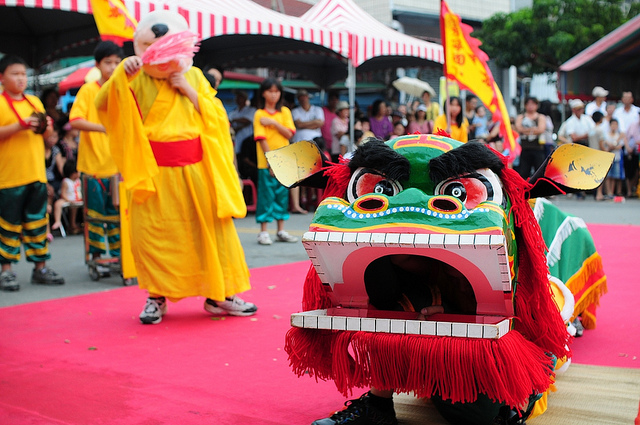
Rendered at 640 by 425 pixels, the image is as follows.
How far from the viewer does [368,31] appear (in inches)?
388

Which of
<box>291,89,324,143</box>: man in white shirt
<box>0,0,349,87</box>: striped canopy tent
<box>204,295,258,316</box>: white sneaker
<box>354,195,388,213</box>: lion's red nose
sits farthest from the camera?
<box>291,89,324,143</box>: man in white shirt

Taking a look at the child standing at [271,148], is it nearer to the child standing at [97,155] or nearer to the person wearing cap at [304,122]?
the child standing at [97,155]

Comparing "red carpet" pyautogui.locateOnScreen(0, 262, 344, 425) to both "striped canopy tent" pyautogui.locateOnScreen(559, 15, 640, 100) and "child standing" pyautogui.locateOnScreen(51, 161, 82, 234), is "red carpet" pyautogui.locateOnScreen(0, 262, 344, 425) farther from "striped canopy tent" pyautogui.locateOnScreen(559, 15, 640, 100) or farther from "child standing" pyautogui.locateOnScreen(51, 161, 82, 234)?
"striped canopy tent" pyautogui.locateOnScreen(559, 15, 640, 100)

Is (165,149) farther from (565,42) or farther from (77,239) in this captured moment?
(565,42)

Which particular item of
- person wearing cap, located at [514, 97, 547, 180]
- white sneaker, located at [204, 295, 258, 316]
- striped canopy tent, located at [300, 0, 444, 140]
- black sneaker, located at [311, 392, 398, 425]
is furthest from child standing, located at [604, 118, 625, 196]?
black sneaker, located at [311, 392, 398, 425]

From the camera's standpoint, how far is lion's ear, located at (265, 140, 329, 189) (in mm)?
2318

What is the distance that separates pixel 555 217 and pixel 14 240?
3670mm

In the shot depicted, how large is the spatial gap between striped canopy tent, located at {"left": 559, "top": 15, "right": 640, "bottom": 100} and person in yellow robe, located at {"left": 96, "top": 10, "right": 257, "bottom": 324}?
9.42 m

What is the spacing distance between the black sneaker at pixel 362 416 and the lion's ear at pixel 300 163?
697mm

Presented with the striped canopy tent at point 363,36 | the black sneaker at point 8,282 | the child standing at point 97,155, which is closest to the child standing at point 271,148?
the striped canopy tent at point 363,36

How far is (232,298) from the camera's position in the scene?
3992 millimetres

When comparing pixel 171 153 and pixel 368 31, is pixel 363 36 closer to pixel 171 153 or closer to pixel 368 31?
pixel 368 31

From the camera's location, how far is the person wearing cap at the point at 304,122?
9508 millimetres

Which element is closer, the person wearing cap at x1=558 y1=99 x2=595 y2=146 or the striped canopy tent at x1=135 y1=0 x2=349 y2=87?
the striped canopy tent at x1=135 y1=0 x2=349 y2=87
